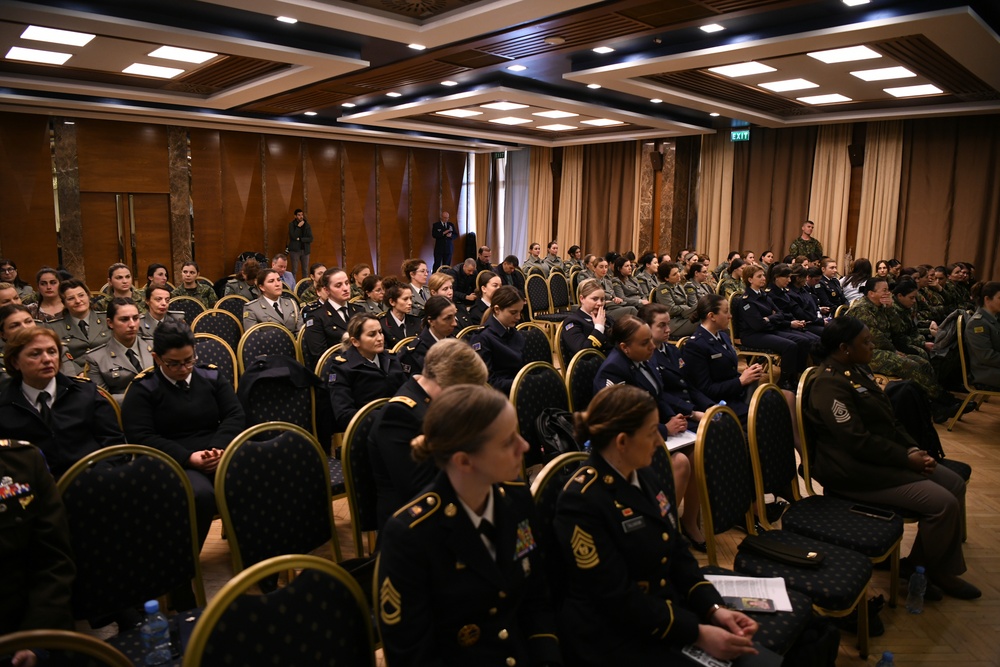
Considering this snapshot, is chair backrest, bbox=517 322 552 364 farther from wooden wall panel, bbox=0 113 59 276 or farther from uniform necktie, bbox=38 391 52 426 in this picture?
wooden wall panel, bbox=0 113 59 276

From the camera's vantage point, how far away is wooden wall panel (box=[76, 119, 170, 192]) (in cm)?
1157

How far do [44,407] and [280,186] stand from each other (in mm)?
12206

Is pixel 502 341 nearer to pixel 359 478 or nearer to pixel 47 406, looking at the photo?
pixel 359 478

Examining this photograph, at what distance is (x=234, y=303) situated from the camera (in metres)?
6.84

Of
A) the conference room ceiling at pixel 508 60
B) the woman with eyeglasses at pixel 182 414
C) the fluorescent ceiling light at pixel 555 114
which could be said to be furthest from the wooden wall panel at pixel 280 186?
the woman with eyeglasses at pixel 182 414

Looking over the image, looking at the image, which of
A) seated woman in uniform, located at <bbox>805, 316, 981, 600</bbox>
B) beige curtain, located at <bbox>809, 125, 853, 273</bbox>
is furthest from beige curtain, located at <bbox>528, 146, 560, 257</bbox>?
seated woman in uniform, located at <bbox>805, 316, 981, 600</bbox>

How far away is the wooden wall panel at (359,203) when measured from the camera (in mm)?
15250

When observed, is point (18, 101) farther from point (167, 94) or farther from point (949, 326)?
point (949, 326)

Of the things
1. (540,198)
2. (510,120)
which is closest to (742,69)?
(510,120)

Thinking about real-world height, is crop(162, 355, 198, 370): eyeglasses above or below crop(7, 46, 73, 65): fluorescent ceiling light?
below

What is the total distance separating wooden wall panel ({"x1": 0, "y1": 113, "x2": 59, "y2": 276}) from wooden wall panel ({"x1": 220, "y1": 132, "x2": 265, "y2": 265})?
3.00 meters

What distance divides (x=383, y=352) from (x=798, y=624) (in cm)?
257

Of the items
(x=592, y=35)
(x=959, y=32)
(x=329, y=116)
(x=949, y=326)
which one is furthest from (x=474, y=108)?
(x=949, y=326)

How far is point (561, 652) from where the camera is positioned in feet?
6.34
